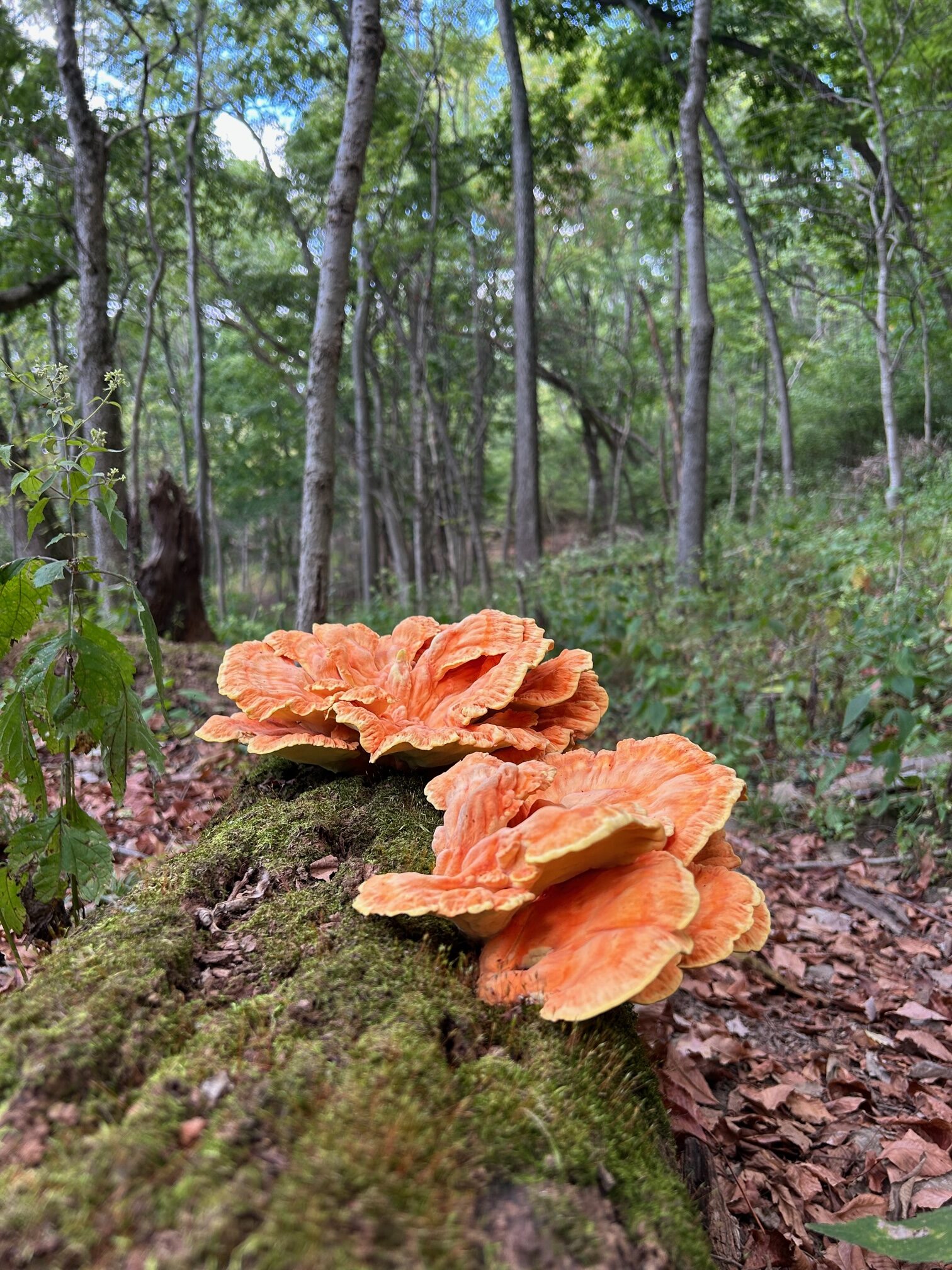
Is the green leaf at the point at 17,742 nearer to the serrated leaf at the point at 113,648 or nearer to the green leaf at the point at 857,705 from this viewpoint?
the serrated leaf at the point at 113,648

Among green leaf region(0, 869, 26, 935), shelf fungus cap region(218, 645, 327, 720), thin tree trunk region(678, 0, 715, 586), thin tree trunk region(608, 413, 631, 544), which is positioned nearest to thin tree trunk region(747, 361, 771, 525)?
thin tree trunk region(608, 413, 631, 544)

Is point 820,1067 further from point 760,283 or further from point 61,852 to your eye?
point 760,283

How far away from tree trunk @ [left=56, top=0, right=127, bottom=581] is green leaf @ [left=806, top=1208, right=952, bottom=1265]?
824 cm

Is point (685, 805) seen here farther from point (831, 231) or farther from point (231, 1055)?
point (831, 231)

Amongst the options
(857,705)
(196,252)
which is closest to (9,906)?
(857,705)

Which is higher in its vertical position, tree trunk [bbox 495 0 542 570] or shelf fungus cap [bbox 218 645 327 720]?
tree trunk [bbox 495 0 542 570]

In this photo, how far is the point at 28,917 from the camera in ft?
8.11

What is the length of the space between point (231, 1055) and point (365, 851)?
0.93 m

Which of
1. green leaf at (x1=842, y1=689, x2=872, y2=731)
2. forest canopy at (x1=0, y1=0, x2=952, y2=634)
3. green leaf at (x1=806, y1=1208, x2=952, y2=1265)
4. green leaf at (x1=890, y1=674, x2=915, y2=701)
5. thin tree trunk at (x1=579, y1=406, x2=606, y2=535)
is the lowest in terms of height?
green leaf at (x1=806, y1=1208, x2=952, y2=1265)

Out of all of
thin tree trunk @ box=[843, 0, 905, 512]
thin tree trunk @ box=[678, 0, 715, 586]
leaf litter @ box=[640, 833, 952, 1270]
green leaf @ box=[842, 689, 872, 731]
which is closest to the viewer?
leaf litter @ box=[640, 833, 952, 1270]

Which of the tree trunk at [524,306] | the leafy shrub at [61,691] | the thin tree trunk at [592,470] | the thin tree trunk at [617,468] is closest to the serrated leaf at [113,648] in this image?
the leafy shrub at [61,691]

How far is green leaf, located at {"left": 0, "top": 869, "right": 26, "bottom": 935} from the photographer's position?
1871 millimetres

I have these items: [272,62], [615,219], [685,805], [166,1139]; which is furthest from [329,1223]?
[615,219]

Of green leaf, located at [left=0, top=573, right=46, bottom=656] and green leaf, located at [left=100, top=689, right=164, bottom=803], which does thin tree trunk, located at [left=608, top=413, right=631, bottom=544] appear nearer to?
green leaf, located at [left=100, top=689, right=164, bottom=803]
